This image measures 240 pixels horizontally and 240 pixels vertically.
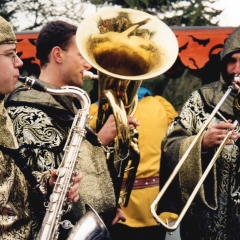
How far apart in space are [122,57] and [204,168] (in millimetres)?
881

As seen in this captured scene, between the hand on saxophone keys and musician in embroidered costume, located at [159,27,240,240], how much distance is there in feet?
3.25

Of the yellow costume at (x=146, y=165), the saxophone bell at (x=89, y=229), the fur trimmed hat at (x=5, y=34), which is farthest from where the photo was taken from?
the yellow costume at (x=146, y=165)

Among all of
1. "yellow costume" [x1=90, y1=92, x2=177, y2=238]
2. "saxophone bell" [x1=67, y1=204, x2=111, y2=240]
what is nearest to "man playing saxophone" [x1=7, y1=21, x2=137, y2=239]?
"saxophone bell" [x1=67, y1=204, x2=111, y2=240]

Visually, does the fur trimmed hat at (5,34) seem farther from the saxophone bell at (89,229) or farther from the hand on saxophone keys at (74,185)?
the saxophone bell at (89,229)

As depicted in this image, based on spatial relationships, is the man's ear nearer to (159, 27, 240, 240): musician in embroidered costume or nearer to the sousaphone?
the sousaphone

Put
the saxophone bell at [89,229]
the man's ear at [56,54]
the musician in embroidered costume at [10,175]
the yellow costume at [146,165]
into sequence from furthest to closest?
1. the yellow costume at [146,165]
2. the man's ear at [56,54]
3. the saxophone bell at [89,229]
4. the musician in embroidered costume at [10,175]

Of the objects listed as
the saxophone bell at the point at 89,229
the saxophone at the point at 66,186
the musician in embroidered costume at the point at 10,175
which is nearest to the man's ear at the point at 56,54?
the saxophone at the point at 66,186

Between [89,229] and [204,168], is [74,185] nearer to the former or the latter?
[89,229]

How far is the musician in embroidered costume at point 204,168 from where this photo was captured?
13.3 feet

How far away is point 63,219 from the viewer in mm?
3434

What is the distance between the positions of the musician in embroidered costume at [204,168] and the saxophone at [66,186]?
85 cm

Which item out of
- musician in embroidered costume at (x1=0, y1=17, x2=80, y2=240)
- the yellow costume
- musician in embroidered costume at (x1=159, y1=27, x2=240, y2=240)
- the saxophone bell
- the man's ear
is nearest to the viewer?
musician in embroidered costume at (x1=0, y1=17, x2=80, y2=240)

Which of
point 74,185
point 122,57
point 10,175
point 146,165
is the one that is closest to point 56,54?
point 122,57

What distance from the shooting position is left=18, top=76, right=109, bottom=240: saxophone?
3.12 meters
